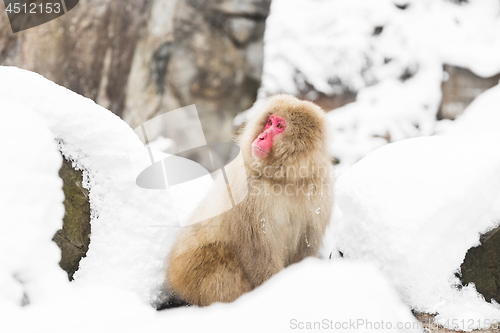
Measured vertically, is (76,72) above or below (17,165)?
below

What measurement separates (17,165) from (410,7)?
4754 millimetres

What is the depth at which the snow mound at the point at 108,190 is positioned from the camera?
1759 mm

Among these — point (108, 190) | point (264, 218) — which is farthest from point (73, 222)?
point (264, 218)

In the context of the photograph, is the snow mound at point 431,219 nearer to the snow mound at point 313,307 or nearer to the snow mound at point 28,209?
the snow mound at point 313,307

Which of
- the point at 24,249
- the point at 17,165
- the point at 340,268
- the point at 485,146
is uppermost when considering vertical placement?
the point at 17,165

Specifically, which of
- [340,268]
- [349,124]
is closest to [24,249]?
[340,268]

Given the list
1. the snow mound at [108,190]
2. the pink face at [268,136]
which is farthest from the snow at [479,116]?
the snow mound at [108,190]

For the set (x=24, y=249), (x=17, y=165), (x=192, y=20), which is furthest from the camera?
(x=192, y=20)

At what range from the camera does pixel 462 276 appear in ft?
6.17

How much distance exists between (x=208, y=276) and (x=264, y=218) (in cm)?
41

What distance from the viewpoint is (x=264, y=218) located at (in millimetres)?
1834

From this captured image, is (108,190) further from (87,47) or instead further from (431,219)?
(87,47)

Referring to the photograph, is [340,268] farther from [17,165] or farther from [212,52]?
[212,52]

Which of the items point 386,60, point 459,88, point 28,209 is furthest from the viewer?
point 386,60
